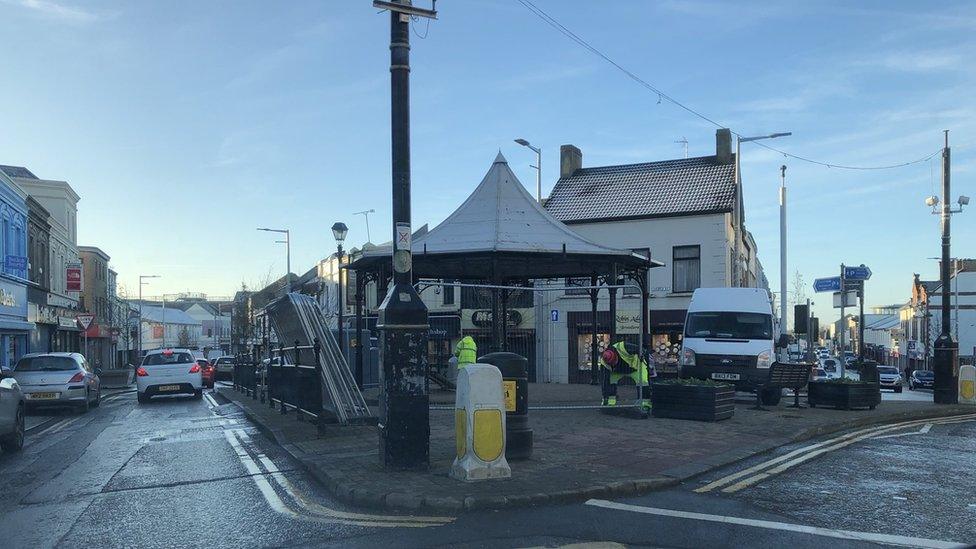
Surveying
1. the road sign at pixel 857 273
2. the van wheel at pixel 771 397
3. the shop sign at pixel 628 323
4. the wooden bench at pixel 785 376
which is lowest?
the van wheel at pixel 771 397

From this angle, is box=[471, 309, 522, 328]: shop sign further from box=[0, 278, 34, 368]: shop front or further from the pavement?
box=[0, 278, 34, 368]: shop front

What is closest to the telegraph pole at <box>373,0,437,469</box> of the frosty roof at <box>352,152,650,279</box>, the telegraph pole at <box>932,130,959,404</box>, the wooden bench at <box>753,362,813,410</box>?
the frosty roof at <box>352,152,650,279</box>

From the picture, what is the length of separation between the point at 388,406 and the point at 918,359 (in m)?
77.8

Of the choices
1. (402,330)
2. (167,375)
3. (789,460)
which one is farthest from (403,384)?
(167,375)

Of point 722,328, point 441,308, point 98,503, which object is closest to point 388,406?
point 98,503

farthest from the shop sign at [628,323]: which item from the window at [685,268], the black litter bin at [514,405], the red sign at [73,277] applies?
the red sign at [73,277]

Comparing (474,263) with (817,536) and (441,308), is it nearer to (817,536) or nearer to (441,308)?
(817,536)

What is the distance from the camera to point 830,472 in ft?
30.1

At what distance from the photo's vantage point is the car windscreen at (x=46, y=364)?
1870 cm

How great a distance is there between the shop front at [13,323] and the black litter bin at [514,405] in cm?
2732

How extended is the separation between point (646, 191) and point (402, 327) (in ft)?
85.2

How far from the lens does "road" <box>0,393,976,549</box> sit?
6246 mm

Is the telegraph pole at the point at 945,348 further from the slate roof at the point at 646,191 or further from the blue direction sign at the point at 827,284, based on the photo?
the slate roof at the point at 646,191

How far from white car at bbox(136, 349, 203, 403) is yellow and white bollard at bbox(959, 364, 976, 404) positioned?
67.5 feet
